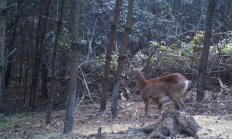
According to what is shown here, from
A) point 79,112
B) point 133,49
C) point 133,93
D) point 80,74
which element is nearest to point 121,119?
point 79,112

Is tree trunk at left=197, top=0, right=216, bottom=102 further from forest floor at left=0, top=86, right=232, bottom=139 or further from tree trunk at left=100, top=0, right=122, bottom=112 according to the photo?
tree trunk at left=100, top=0, right=122, bottom=112

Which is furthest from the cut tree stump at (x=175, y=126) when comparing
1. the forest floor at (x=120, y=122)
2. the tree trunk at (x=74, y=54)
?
the tree trunk at (x=74, y=54)

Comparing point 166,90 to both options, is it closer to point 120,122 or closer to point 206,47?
point 120,122

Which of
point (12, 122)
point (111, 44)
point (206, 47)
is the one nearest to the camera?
point (111, 44)

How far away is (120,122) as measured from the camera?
7734mm

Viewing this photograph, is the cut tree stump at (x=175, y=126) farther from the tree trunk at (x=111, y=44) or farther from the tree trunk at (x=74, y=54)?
the tree trunk at (x=111, y=44)

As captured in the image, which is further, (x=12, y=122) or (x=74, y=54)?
(x=12, y=122)

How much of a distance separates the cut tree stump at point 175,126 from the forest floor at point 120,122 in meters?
→ 0.15

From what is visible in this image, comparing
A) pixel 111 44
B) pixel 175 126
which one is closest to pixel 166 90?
pixel 111 44

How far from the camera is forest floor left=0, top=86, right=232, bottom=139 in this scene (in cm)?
579

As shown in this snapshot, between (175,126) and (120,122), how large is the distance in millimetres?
2652

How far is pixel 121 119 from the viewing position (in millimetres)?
8133

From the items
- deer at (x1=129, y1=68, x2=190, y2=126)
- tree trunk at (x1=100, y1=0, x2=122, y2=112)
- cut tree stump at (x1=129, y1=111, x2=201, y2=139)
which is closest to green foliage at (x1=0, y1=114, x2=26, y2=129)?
tree trunk at (x1=100, y1=0, x2=122, y2=112)

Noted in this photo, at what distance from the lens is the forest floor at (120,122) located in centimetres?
579
